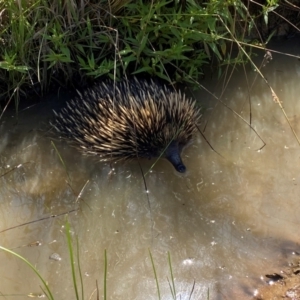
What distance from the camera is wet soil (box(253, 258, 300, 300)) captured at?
2.15 metres

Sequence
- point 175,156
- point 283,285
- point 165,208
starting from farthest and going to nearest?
point 175,156 → point 165,208 → point 283,285

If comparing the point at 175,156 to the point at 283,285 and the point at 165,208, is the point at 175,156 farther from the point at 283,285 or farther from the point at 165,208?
the point at 283,285

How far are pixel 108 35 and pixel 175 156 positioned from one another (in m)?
0.80

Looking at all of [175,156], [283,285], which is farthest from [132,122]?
[283,285]

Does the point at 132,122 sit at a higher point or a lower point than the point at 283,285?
higher

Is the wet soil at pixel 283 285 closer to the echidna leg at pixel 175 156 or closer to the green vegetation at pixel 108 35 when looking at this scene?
the echidna leg at pixel 175 156

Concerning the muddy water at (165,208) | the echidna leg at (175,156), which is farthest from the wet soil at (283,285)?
the echidna leg at (175,156)

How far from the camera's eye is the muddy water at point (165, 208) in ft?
7.54

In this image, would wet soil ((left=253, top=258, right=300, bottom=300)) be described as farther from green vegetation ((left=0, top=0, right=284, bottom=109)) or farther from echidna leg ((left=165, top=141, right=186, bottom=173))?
green vegetation ((left=0, top=0, right=284, bottom=109))

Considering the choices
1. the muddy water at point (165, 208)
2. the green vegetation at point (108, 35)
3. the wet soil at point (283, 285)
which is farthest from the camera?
the green vegetation at point (108, 35)

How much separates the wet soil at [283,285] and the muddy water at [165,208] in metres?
0.04

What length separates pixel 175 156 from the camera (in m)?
2.79

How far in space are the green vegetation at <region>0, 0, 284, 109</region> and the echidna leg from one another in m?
0.39

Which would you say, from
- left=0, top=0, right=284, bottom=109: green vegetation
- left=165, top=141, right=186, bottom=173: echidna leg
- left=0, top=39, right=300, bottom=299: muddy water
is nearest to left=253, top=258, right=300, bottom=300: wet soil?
left=0, top=39, right=300, bottom=299: muddy water
